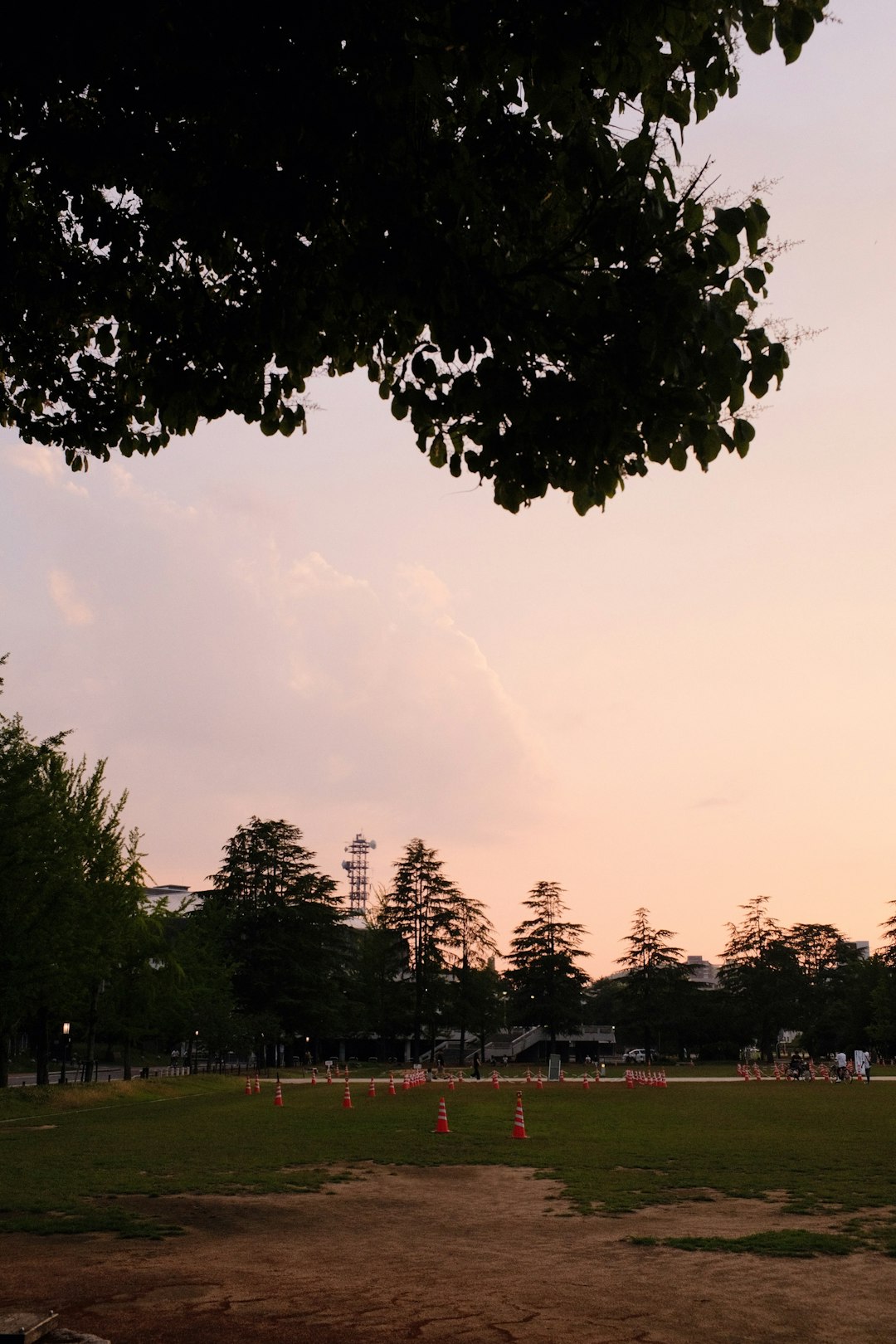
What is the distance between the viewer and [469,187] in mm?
7273

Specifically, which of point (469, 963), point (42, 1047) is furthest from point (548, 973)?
point (42, 1047)

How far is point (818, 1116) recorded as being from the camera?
93.8ft

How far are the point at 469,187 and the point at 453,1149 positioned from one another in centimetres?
1759

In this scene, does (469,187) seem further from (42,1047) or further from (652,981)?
(652,981)

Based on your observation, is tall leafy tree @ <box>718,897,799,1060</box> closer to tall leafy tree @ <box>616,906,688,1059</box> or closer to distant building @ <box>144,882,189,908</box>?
tall leafy tree @ <box>616,906,688,1059</box>

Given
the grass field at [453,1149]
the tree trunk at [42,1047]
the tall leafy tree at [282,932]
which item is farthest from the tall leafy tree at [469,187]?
the tall leafy tree at [282,932]

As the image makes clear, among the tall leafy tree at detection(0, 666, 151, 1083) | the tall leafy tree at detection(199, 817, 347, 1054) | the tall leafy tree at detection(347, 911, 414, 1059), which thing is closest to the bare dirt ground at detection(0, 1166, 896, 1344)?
the tall leafy tree at detection(0, 666, 151, 1083)

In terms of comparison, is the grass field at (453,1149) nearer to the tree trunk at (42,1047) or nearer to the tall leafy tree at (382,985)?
the tree trunk at (42,1047)

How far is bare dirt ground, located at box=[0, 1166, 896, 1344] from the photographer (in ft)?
25.1

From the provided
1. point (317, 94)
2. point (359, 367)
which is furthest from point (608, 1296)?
point (317, 94)

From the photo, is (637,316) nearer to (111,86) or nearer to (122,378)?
(111,86)

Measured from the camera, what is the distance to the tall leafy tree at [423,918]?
87.4 m

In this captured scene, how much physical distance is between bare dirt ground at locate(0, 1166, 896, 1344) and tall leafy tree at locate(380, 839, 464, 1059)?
76518 mm

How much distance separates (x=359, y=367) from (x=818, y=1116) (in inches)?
1000
